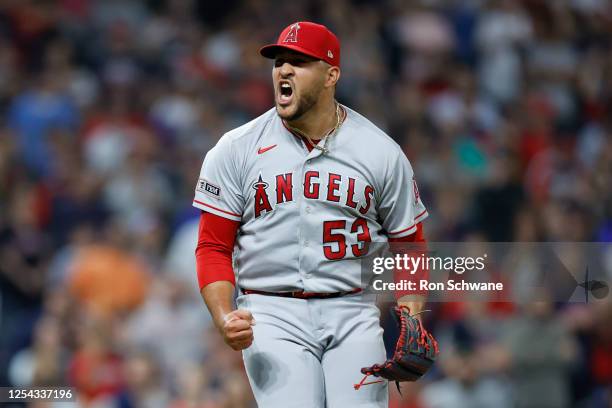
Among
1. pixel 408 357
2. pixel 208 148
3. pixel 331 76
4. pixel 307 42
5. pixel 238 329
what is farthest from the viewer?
pixel 208 148

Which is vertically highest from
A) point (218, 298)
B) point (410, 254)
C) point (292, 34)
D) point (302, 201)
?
point (292, 34)

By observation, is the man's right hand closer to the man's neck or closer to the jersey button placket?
the jersey button placket

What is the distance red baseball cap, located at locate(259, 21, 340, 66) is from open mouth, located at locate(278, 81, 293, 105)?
12cm

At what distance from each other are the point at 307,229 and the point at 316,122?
42 cm

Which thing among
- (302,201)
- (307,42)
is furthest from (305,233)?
(307,42)

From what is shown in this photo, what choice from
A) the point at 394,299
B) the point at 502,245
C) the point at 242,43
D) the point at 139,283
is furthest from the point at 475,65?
the point at 394,299

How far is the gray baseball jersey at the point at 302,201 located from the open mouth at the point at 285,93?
0.55 feet

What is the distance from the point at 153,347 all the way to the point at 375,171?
11.6 ft

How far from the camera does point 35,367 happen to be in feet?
21.4

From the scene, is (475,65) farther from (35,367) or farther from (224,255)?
(224,255)

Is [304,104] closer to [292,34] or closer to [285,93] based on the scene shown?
[285,93]

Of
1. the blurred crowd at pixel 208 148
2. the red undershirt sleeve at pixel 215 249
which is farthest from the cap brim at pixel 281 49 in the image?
the blurred crowd at pixel 208 148

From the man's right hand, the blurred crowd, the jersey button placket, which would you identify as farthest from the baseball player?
the blurred crowd

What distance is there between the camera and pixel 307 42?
3881 mm
